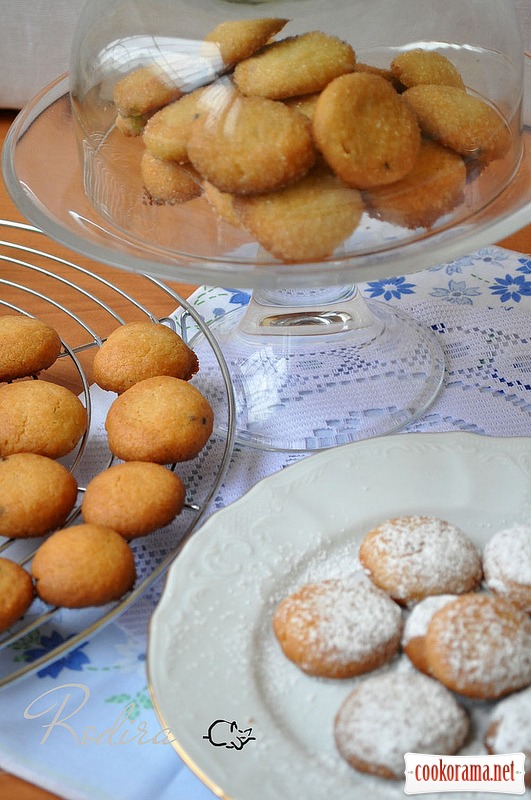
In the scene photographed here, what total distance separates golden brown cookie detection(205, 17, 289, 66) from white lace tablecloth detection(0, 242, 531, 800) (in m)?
0.30

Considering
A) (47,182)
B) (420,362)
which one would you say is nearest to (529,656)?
(420,362)

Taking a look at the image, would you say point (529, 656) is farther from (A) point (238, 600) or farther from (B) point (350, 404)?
(B) point (350, 404)

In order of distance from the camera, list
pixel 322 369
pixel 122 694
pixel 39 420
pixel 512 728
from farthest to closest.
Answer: pixel 322 369 → pixel 39 420 → pixel 122 694 → pixel 512 728

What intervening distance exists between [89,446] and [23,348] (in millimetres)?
98

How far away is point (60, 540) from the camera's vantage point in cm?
51

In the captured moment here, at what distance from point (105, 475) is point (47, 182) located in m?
0.27

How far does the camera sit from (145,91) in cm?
63

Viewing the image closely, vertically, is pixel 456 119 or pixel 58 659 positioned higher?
pixel 456 119

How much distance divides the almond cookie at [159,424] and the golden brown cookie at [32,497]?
54mm

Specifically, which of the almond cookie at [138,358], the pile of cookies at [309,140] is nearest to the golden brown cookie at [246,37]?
the pile of cookies at [309,140]

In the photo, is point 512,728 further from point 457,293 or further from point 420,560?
point 457,293

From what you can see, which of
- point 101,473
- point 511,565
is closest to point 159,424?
point 101,473

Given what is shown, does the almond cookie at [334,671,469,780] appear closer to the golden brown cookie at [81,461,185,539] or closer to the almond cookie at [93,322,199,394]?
the golden brown cookie at [81,461,185,539]

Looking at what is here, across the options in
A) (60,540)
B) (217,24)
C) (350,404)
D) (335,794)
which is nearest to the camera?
(335,794)
